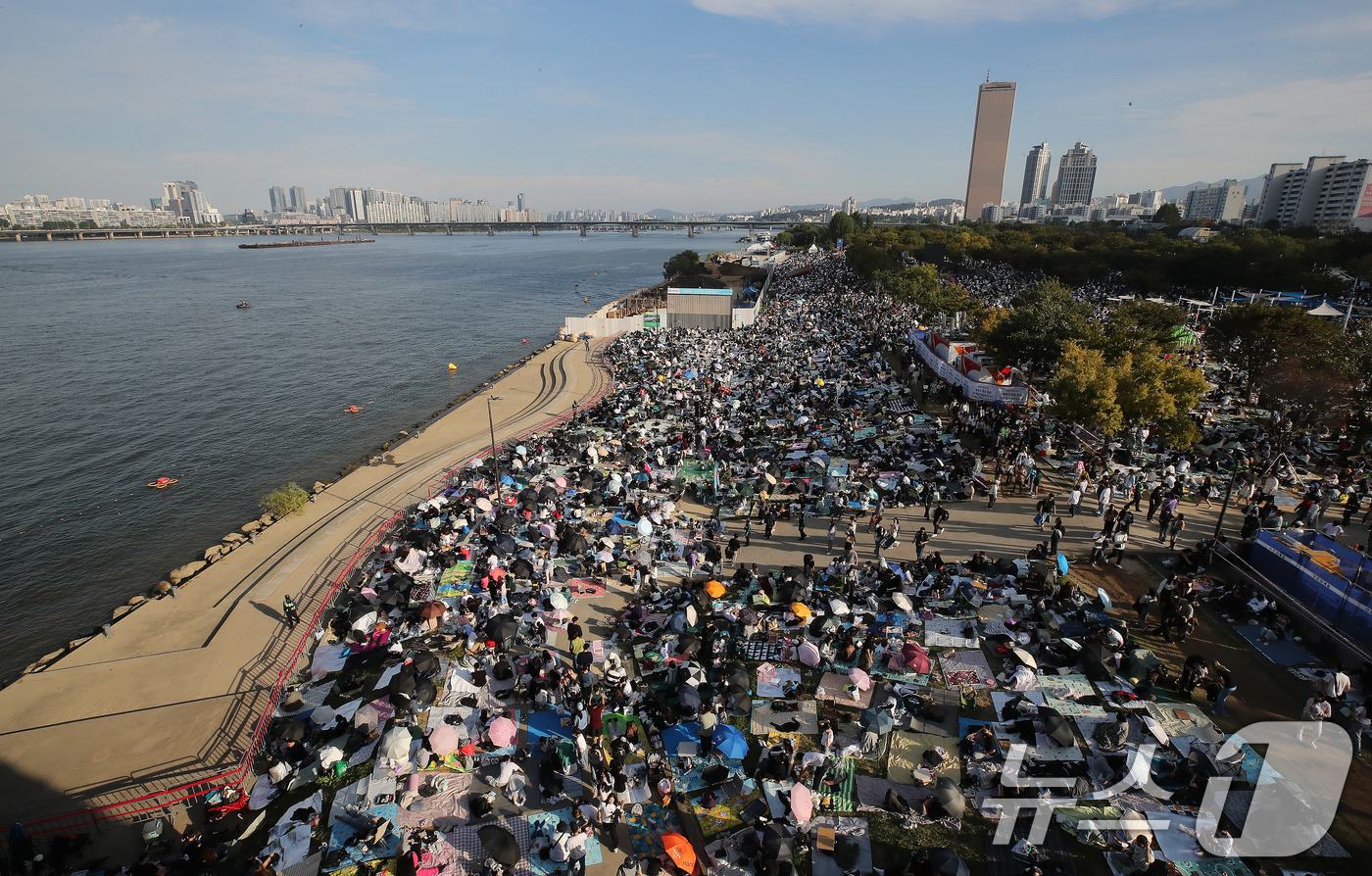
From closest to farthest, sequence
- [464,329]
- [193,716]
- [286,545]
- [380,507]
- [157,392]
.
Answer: [193,716] → [286,545] → [380,507] → [157,392] → [464,329]

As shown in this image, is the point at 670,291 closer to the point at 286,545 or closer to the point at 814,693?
the point at 286,545

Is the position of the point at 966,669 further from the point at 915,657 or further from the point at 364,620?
the point at 364,620

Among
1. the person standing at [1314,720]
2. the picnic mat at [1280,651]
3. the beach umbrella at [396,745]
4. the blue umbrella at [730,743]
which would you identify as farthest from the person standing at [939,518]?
the beach umbrella at [396,745]

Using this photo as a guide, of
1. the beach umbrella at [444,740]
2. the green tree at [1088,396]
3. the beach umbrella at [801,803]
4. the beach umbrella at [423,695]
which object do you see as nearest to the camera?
the beach umbrella at [801,803]

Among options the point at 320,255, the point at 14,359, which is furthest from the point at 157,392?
the point at 320,255

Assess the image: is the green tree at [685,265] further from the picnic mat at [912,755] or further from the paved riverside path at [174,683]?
the picnic mat at [912,755]

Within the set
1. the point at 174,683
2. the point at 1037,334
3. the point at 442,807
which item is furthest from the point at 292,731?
the point at 1037,334
